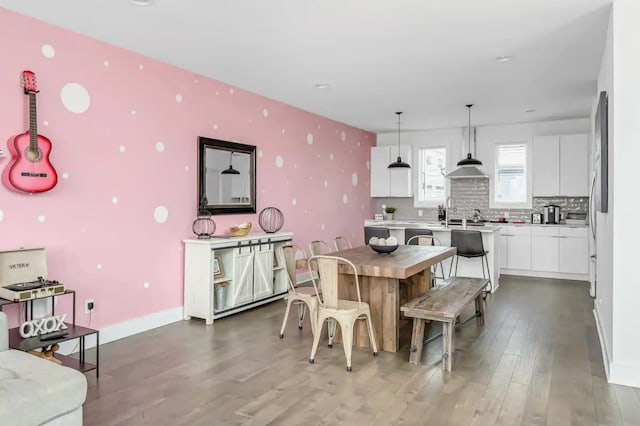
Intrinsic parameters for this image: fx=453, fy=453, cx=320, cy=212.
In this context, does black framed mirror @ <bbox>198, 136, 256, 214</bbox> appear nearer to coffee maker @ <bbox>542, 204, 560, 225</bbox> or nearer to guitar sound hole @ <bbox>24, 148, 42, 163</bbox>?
guitar sound hole @ <bbox>24, 148, 42, 163</bbox>

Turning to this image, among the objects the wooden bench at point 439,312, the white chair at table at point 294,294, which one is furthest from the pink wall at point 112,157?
the wooden bench at point 439,312

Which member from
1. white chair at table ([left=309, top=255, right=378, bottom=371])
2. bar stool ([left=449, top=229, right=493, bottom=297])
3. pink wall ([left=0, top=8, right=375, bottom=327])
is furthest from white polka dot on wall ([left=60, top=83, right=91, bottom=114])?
bar stool ([left=449, top=229, right=493, bottom=297])

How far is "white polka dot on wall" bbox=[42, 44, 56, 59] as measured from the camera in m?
3.55

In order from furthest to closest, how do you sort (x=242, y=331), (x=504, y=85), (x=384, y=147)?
1. (x=384, y=147)
2. (x=504, y=85)
3. (x=242, y=331)

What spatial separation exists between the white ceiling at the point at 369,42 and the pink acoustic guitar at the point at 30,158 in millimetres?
621

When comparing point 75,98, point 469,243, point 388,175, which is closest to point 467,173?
point 388,175

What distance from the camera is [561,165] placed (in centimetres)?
734

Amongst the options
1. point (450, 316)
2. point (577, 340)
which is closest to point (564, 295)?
point (577, 340)

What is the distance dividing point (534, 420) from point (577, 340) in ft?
6.08

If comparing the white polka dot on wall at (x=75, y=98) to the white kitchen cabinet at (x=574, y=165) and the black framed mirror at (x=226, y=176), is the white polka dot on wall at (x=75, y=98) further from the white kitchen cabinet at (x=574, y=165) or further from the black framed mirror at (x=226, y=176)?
the white kitchen cabinet at (x=574, y=165)

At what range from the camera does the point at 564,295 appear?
5980 millimetres

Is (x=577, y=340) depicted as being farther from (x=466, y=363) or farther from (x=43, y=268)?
(x=43, y=268)

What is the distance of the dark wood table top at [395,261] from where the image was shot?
3.58m

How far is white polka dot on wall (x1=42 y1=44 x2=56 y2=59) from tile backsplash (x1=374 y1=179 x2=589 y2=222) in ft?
21.4
